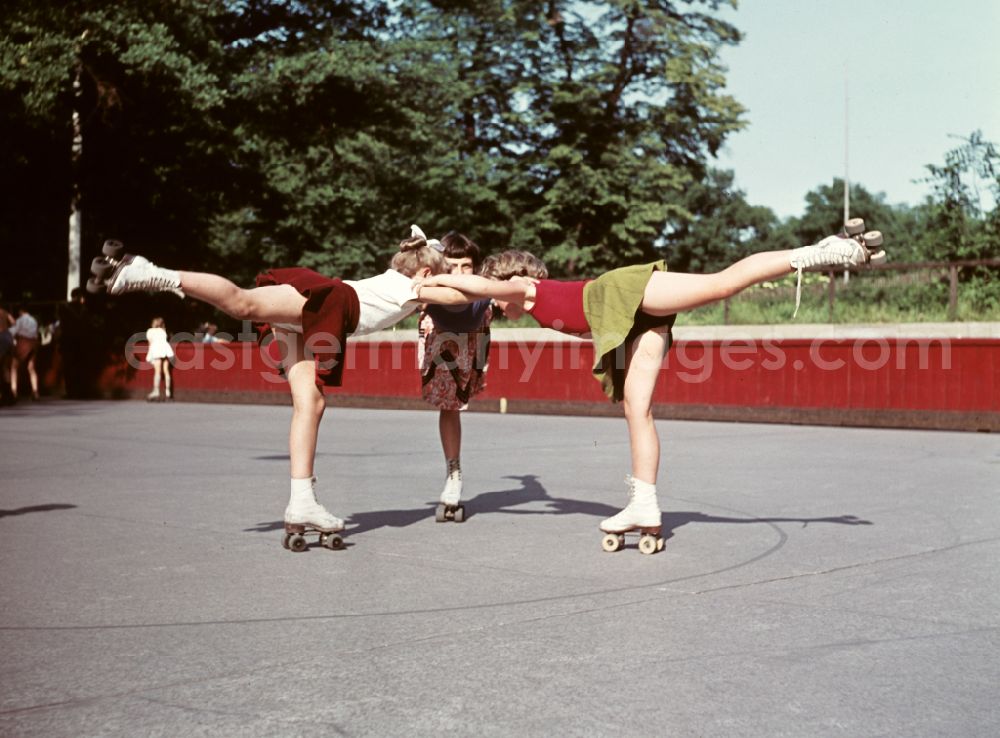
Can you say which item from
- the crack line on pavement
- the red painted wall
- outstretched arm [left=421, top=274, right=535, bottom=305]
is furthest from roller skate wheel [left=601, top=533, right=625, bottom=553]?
the red painted wall

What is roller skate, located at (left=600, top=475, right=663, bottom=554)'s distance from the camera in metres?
6.10

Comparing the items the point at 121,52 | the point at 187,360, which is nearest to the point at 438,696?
the point at 187,360

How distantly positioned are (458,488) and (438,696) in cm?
378

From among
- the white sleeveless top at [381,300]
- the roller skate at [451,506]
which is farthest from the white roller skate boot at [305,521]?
the roller skate at [451,506]

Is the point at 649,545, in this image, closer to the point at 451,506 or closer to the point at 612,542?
the point at 612,542

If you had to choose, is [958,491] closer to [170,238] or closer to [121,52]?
[121,52]

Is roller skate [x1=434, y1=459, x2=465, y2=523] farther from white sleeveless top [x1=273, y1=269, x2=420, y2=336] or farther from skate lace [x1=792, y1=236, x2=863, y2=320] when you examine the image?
skate lace [x1=792, y1=236, x2=863, y2=320]

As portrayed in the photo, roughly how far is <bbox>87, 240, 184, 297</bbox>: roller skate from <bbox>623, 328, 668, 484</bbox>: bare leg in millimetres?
2267

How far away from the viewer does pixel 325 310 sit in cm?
621

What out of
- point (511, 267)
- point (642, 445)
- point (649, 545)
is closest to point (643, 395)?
point (642, 445)

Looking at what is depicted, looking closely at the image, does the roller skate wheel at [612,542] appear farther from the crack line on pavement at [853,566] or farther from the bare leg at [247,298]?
the bare leg at [247,298]

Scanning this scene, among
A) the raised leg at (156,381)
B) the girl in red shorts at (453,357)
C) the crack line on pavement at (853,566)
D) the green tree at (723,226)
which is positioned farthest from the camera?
the green tree at (723,226)

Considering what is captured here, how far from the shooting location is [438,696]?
357 centimetres

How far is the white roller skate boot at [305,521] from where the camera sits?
630cm
